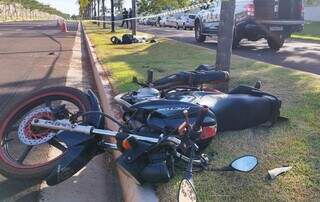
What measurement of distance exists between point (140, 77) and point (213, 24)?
884 centimetres

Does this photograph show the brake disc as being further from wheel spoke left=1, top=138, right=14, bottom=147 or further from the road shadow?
the road shadow

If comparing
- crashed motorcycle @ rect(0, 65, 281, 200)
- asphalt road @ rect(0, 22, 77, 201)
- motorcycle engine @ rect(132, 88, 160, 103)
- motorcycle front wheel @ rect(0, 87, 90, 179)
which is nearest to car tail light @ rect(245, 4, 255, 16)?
asphalt road @ rect(0, 22, 77, 201)

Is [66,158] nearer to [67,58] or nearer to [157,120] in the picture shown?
[157,120]

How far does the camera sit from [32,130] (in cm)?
414

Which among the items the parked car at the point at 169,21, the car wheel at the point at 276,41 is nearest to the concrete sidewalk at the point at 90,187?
the car wheel at the point at 276,41

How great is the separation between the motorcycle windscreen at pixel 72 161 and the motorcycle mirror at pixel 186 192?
913 millimetres

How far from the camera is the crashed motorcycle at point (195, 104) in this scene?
3.66 metres

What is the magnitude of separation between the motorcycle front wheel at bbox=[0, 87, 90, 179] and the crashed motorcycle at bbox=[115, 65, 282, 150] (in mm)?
489

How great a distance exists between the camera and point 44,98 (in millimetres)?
4371

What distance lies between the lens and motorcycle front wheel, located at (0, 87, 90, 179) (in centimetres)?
393

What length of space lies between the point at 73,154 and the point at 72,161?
0.06 meters

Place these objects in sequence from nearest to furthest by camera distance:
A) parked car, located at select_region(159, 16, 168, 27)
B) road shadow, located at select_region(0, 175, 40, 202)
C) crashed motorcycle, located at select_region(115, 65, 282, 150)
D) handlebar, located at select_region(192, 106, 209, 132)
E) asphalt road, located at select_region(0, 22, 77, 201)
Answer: handlebar, located at select_region(192, 106, 209, 132) < crashed motorcycle, located at select_region(115, 65, 282, 150) < road shadow, located at select_region(0, 175, 40, 202) < asphalt road, located at select_region(0, 22, 77, 201) < parked car, located at select_region(159, 16, 168, 27)

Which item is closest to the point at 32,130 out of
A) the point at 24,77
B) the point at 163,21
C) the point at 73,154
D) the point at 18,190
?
the point at 18,190

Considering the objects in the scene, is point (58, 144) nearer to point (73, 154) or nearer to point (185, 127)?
point (73, 154)
